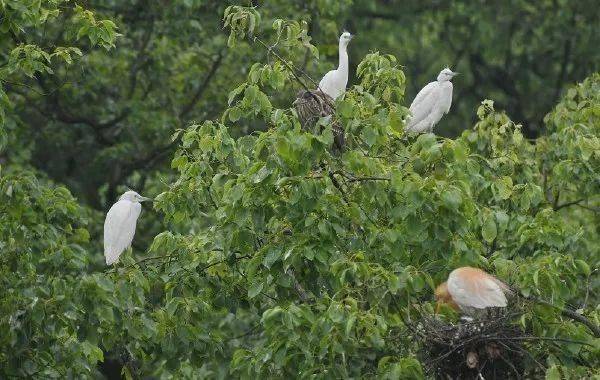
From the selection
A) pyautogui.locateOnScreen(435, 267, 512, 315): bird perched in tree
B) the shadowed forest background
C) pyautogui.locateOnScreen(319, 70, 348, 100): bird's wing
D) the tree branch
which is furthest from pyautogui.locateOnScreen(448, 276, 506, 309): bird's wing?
the tree branch

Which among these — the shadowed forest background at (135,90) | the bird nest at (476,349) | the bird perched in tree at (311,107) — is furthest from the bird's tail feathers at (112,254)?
the shadowed forest background at (135,90)

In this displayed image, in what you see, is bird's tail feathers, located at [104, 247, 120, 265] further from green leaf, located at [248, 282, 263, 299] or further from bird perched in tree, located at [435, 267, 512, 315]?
bird perched in tree, located at [435, 267, 512, 315]

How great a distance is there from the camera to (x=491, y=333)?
360 inches

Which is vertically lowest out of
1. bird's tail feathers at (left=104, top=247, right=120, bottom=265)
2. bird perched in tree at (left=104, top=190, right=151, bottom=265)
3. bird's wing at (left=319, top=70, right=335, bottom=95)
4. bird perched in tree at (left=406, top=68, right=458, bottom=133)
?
bird's tail feathers at (left=104, top=247, right=120, bottom=265)

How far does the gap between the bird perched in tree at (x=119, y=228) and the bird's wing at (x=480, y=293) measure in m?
3.07

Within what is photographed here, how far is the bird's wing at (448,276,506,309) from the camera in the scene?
973 cm

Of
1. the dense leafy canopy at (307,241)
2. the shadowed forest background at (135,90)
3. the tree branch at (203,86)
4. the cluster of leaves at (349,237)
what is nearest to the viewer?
the cluster of leaves at (349,237)

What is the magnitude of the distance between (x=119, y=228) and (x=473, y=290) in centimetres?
353

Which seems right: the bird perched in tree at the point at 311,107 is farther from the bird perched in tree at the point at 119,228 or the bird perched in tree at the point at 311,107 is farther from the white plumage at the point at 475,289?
the bird perched in tree at the point at 119,228

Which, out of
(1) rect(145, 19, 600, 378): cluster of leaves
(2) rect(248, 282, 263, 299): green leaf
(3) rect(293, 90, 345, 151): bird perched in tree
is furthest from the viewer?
(3) rect(293, 90, 345, 151): bird perched in tree

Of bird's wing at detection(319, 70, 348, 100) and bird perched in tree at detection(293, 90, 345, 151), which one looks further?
bird's wing at detection(319, 70, 348, 100)

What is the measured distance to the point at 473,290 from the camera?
975 centimetres

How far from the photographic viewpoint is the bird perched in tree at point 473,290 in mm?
9742

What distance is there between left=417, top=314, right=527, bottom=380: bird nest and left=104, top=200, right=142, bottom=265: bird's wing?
336cm
